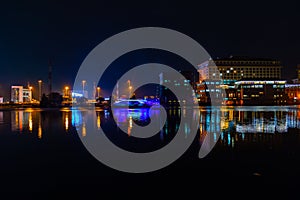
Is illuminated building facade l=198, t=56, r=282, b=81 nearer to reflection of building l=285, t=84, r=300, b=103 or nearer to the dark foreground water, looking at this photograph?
reflection of building l=285, t=84, r=300, b=103

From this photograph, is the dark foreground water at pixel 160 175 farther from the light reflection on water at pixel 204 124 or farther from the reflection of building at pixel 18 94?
the reflection of building at pixel 18 94

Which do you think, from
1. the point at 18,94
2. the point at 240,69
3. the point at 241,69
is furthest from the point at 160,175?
the point at 241,69

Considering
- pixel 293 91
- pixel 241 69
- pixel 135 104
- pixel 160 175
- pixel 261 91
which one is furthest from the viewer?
pixel 241 69

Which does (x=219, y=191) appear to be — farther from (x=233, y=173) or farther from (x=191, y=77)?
(x=191, y=77)

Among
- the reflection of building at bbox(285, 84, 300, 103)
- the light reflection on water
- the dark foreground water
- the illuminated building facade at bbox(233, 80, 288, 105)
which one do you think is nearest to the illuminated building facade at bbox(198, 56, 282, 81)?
the reflection of building at bbox(285, 84, 300, 103)

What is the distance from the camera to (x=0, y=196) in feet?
17.0

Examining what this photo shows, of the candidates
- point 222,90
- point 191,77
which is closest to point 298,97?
point 222,90

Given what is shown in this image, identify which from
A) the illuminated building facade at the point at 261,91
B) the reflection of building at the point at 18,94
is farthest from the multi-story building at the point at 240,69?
the reflection of building at the point at 18,94

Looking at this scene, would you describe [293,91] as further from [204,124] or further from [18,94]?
[204,124]

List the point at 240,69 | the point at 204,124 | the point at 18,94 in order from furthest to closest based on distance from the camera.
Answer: the point at 240,69 → the point at 18,94 → the point at 204,124

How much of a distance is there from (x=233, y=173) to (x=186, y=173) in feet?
3.60

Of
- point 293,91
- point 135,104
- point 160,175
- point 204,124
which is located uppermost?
point 293,91

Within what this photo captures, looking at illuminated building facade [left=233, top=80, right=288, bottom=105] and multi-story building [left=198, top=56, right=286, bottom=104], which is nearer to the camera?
illuminated building facade [left=233, top=80, right=288, bottom=105]

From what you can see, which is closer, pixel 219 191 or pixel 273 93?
pixel 219 191
